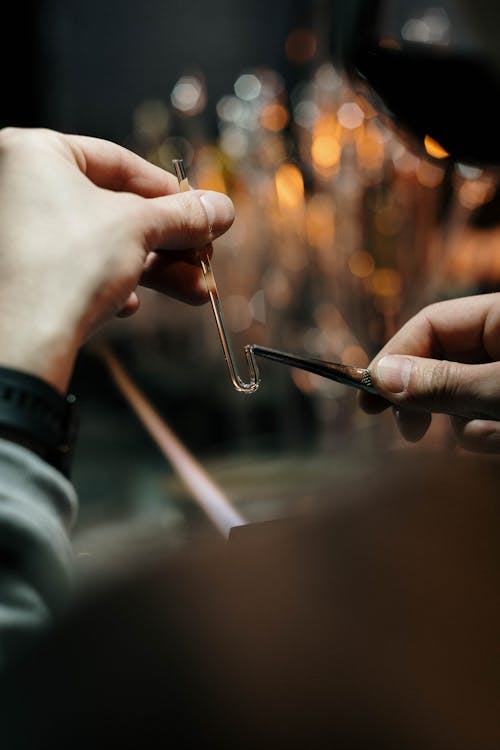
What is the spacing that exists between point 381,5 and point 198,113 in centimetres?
56

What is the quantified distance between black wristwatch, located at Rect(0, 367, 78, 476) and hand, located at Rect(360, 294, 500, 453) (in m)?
0.17

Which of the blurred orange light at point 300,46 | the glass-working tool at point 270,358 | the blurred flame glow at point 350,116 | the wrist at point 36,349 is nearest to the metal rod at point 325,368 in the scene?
the glass-working tool at point 270,358

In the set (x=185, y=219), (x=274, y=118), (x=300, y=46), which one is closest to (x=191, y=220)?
A: (x=185, y=219)

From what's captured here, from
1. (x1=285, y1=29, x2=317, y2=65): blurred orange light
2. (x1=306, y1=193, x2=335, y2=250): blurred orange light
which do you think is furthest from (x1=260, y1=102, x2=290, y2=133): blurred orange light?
(x1=285, y1=29, x2=317, y2=65): blurred orange light

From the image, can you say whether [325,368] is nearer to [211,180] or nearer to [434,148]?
[434,148]

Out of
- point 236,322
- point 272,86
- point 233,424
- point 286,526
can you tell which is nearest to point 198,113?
point 272,86

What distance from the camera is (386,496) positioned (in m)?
0.21

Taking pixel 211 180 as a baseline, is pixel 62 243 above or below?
below

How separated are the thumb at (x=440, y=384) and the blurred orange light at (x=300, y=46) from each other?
40.8 inches

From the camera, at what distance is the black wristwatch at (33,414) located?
33cm

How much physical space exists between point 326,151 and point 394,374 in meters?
0.55

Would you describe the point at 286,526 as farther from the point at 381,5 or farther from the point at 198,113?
the point at 198,113

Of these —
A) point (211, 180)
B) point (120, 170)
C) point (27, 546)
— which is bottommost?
point (27, 546)

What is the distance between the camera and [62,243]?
0.35 meters
